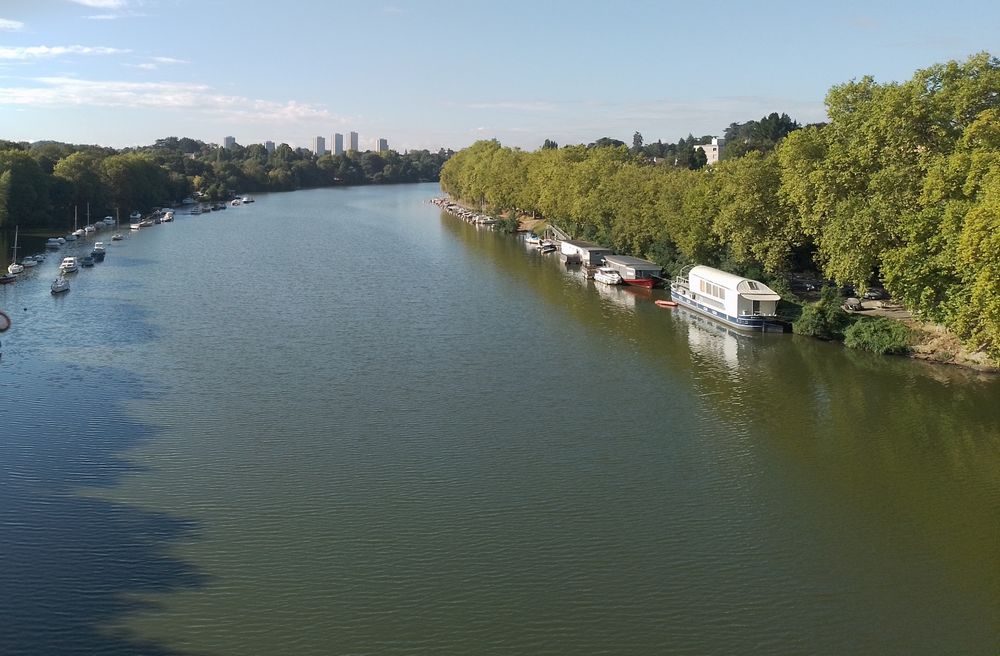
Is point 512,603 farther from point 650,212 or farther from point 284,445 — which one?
point 650,212

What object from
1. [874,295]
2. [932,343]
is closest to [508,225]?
[874,295]

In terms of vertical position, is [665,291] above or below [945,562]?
above

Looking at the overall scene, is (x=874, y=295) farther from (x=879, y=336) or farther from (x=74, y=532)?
(x=74, y=532)

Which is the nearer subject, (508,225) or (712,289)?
(712,289)

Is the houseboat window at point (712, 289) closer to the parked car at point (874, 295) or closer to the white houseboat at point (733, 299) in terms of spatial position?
the white houseboat at point (733, 299)

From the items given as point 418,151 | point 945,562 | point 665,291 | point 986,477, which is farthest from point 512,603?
point 418,151

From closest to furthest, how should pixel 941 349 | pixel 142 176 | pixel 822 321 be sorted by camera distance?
pixel 941 349 < pixel 822 321 < pixel 142 176

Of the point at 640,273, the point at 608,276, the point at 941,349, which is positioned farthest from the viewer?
the point at 608,276

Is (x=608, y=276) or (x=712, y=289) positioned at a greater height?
(x=608, y=276)
